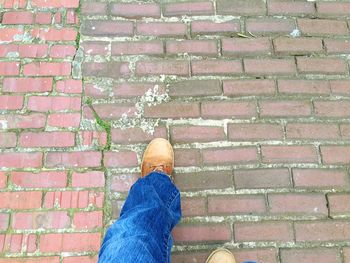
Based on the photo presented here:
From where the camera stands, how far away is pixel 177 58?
2.38m

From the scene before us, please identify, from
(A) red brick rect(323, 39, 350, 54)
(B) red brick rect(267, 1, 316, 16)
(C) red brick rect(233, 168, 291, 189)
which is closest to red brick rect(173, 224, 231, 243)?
(C) red brick rect(233, 168, 291, 189)

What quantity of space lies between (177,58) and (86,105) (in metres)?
0.58

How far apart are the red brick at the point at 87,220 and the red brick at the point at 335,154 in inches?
48.6

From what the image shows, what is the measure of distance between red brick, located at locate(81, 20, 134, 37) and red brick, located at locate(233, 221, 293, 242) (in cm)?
127

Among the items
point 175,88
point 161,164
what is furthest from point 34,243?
point 175,88

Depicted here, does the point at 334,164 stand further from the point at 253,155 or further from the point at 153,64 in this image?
the point at 153,64

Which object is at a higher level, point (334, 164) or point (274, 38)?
point (274, 38)

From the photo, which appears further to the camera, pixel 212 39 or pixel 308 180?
pixel 212 39

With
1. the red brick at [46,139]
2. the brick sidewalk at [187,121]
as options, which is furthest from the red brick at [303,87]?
the red brick at [46,139]

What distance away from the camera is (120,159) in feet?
7.25

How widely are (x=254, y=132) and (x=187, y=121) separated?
14.7 inches

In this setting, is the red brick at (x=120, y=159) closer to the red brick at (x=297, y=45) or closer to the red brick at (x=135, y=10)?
the red brick at (x=135, y=10)

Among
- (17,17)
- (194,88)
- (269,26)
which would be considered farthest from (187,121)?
(17,17)

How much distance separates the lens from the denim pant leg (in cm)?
168
